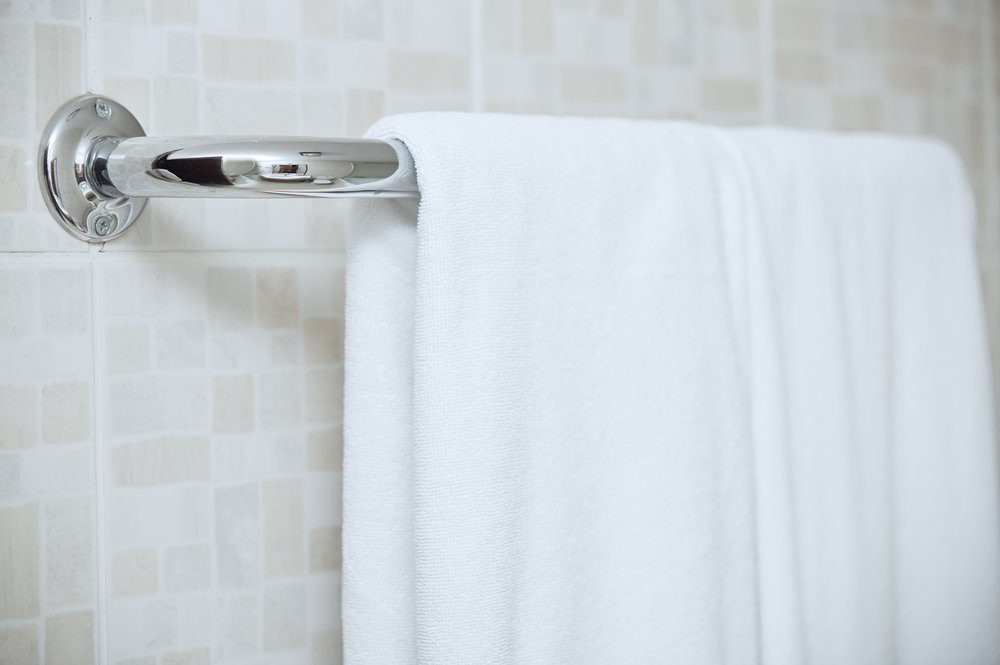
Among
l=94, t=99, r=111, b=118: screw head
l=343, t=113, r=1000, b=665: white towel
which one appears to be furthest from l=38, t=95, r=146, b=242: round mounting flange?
l=343, t=113, r=1000, b=665: white towel

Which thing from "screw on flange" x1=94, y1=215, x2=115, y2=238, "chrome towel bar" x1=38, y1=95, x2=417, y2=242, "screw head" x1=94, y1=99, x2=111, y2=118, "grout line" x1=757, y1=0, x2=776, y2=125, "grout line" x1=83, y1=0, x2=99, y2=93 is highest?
"grout line" x1=757, y1=0, x2=776, y2=125

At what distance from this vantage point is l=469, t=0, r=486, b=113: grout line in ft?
1.84

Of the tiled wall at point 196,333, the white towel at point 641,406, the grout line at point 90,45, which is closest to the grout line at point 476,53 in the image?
the tiled wall at point 196,333

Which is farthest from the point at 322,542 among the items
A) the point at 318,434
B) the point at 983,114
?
the point at 983,114

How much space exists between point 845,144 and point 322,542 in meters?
0.40

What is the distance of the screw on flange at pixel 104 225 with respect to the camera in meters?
0.46

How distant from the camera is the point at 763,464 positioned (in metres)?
0.51

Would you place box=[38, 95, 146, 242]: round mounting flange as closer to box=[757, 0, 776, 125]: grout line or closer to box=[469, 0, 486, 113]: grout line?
box=[469, 0, 486, 113]: grout line

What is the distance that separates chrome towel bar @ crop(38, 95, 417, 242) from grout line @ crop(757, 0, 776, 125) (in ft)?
1.20

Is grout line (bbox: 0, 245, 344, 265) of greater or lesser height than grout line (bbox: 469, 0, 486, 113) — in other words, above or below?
below

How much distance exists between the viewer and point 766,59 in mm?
675

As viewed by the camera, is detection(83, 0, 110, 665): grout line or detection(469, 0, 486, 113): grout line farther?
detection(469, 0, 486, 113): grout line

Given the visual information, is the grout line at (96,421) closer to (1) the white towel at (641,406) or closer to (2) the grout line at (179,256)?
(2) the grout line at (179,256)

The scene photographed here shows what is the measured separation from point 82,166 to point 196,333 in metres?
0.10
